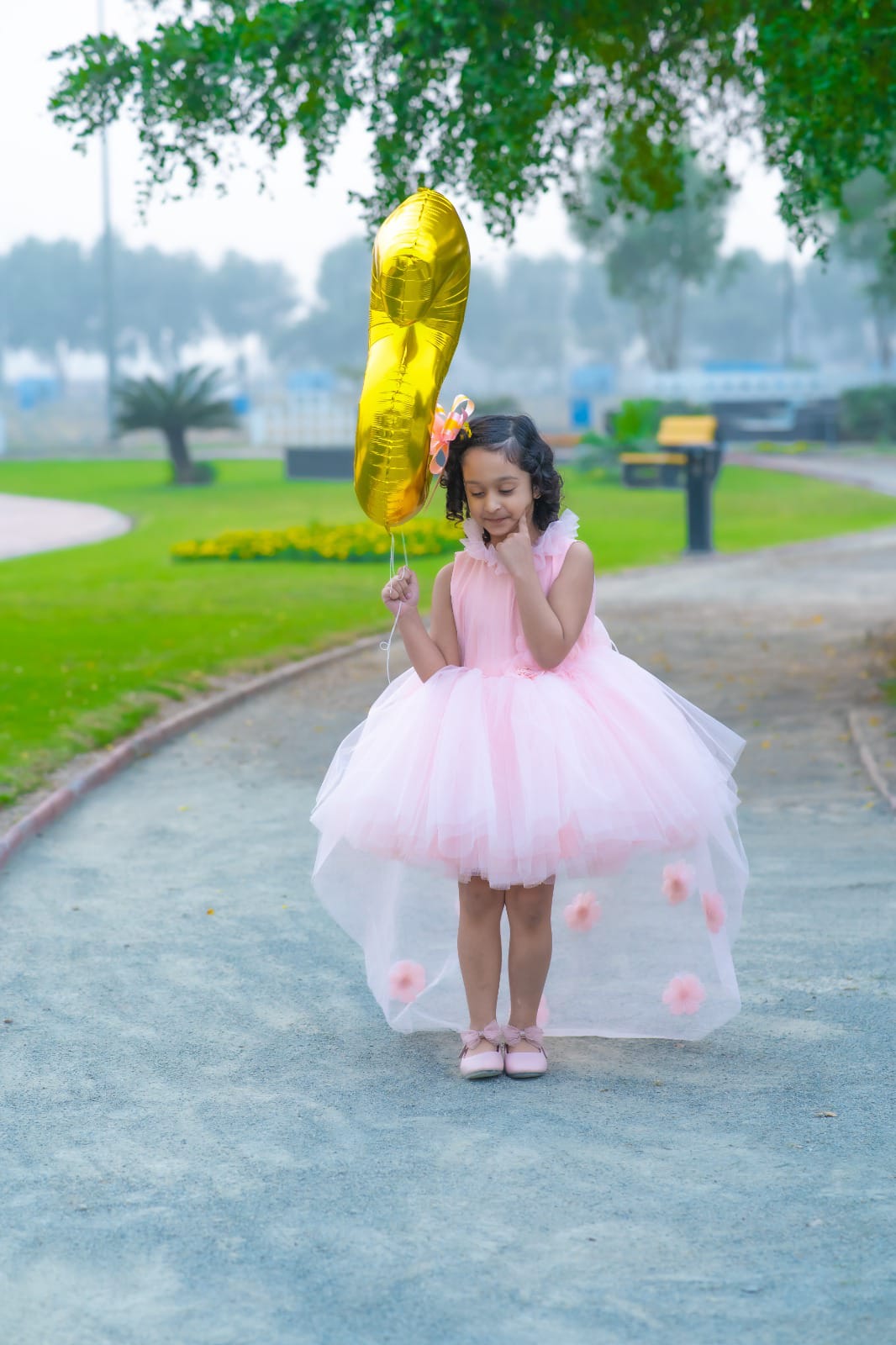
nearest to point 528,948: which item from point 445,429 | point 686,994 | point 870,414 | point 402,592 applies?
point 686,994

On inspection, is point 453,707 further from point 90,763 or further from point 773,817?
point 90,763

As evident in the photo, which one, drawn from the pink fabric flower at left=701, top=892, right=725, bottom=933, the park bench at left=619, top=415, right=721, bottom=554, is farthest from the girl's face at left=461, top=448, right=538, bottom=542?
the park bench at left=619, top=415, right=721, bottom=554

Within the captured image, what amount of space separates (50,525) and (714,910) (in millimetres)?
25178

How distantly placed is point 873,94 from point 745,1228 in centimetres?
722

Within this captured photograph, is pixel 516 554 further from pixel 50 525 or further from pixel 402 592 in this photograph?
pixel 50 525

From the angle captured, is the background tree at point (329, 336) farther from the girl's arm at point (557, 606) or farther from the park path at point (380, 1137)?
the girl's arm at point (557, 606)

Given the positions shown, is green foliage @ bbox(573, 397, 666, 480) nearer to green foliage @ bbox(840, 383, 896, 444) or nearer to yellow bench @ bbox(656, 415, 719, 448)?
yellow bench @ bbox(656, 415, 719, 448)

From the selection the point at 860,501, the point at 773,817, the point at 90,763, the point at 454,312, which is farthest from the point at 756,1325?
the point at 860,501

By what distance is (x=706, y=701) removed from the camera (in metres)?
10.5

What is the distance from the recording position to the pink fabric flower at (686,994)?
4.53m

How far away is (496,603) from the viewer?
4.32m

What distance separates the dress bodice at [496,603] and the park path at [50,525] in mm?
18110

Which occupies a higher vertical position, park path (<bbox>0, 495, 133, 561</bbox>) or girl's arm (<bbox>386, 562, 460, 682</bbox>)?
girl's arm (<bbox>386, 562, 460, 682</bbox>)

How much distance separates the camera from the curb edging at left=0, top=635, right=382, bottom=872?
23.6ft
